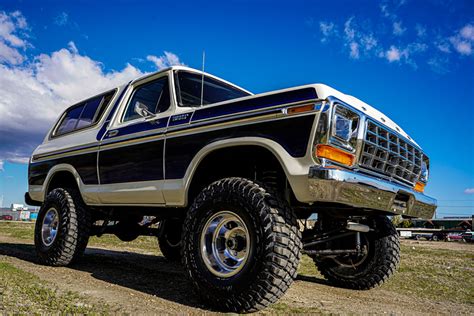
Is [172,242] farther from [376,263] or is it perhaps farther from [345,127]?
[345,127]

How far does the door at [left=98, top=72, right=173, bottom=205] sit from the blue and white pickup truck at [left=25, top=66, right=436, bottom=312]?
2 cm

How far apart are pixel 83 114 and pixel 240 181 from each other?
3.81 meters

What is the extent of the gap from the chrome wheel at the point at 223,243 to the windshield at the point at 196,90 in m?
1.60

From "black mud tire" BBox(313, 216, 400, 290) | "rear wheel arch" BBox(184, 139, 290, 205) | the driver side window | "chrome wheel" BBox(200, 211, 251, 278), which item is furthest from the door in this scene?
"black mud tire" BBox(313, 216, 400, 290)

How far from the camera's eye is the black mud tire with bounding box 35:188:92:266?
513 cm

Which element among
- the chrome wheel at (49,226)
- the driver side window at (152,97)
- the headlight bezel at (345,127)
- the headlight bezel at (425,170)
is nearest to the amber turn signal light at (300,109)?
the headlight bezel at (345,127)

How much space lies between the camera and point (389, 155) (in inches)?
144

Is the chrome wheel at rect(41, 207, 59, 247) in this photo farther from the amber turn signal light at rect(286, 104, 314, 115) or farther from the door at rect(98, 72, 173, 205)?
the amber turn signal light at rect(286, 104, 314, 115)

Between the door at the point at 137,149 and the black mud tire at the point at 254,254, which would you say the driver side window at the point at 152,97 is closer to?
the door at the point at 137,149

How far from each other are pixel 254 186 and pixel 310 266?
13.7 ft

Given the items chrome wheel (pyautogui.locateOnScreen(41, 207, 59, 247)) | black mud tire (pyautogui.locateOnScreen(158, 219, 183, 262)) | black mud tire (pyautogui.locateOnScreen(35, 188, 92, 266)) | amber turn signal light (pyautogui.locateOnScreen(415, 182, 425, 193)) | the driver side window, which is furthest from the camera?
black mud tire (pyautogui.locateOnScreen(158, 219, 183, 262))

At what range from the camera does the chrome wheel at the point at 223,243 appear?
3.31 m

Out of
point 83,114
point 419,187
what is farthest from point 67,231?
point 419,187

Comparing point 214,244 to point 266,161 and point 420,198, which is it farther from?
point 420,198
